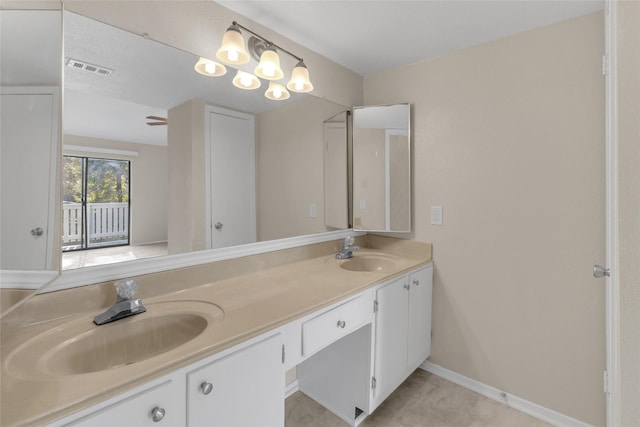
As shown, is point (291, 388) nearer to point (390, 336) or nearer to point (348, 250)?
point (390, 336)

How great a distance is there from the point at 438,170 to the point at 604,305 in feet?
3.69

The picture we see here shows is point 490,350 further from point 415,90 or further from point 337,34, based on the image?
point 337,34

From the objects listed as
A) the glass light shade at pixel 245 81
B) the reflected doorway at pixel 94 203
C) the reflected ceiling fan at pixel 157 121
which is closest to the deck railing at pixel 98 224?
the reflected doorway at pixel 94 203

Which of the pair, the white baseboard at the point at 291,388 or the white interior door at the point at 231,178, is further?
the white baseboard at the point at 291,388

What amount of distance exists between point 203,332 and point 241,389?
22 centimetres

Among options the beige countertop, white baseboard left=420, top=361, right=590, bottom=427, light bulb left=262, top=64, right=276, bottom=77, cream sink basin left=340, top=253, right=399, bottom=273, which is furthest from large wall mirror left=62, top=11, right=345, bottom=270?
white baseboard left=420, top=361, right=590, bottom=427

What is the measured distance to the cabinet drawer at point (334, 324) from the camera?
1.18m

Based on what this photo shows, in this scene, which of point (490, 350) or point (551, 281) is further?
point (490, 350)

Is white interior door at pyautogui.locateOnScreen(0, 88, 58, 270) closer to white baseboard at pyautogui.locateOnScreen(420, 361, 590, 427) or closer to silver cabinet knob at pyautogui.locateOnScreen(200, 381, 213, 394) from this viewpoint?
silver cabinet knob at pyautogui.locateOnScreen(200, 381, 213, 394)

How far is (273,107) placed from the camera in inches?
67.1

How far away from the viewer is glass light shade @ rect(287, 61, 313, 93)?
1711 mm

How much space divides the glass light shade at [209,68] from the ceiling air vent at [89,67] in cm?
37

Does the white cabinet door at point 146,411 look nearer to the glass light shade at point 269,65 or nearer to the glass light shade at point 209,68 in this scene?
the glass light shade at point 209,68

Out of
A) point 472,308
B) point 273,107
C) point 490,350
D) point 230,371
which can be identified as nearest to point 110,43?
point 273,107
